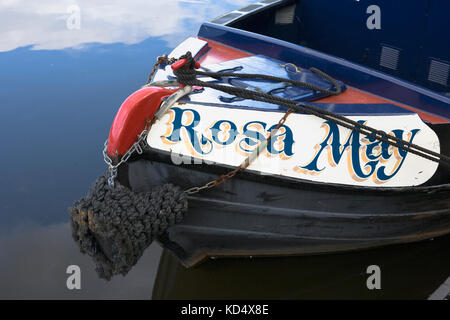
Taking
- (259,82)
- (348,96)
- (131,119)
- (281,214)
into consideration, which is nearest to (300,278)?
(281,214)

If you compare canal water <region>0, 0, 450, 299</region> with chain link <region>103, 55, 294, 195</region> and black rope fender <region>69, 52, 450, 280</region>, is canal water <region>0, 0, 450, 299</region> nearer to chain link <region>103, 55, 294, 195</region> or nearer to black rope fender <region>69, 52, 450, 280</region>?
black rope fender <region>69, 52, 450, 280</region>

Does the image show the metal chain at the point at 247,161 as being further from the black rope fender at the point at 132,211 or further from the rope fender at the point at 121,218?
the rope fender at the point at 121,218

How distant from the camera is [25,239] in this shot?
3.96 m

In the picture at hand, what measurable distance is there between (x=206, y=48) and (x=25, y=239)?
238 cm

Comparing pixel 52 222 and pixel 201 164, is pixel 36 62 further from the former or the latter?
pixel 201 164

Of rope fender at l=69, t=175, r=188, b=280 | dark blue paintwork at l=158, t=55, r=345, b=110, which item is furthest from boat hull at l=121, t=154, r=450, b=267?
dark blue paintwork at l=158, t=55, r=345, b=110

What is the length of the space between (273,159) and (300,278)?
4.46 ft

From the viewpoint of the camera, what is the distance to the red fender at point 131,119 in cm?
262

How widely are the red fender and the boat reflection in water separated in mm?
1415

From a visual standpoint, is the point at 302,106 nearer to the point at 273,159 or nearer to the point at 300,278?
the point at 273,159

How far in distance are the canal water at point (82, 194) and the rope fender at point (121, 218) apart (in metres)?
0.88

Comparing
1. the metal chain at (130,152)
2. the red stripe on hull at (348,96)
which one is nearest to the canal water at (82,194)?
the metal chain at (130,152)

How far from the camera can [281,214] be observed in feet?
9.89
